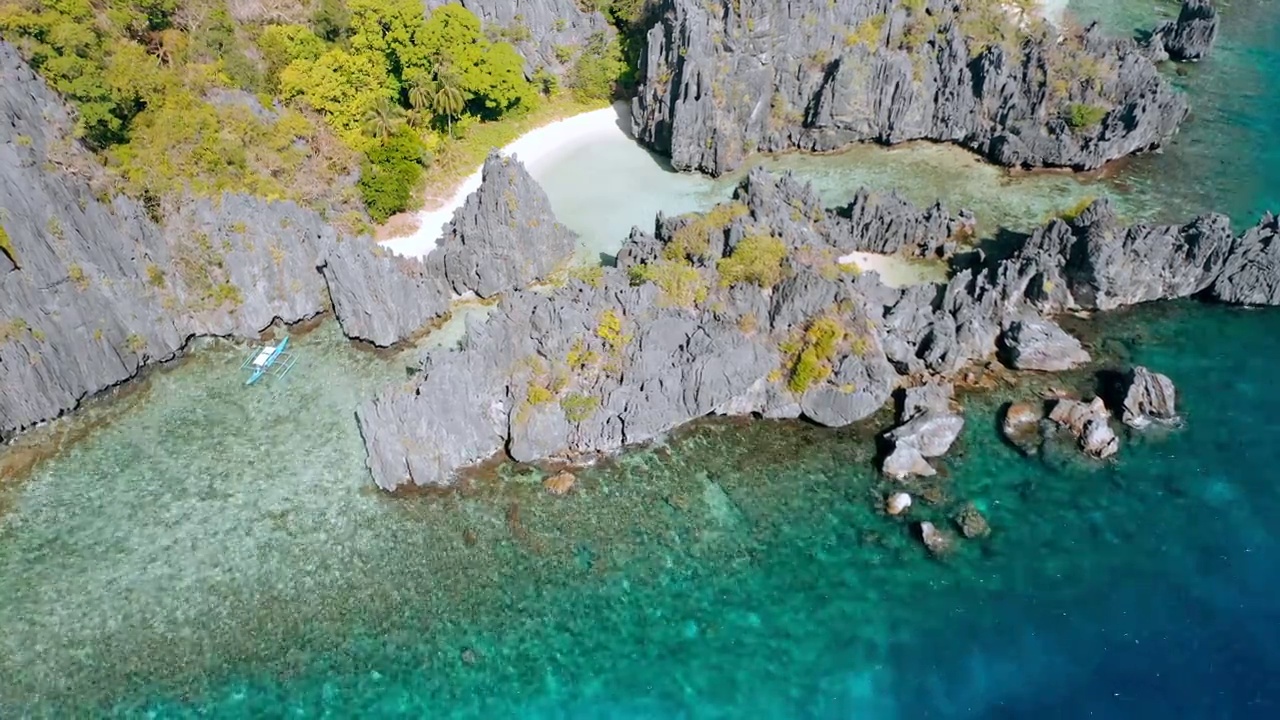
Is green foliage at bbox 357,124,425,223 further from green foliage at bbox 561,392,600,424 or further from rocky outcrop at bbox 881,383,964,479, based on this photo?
rocky outcrop at bbox 881,383,964,479

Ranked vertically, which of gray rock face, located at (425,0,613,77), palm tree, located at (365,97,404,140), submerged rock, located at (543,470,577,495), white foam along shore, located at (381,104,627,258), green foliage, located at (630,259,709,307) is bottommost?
submerged rock, located at (543,470,577,495)

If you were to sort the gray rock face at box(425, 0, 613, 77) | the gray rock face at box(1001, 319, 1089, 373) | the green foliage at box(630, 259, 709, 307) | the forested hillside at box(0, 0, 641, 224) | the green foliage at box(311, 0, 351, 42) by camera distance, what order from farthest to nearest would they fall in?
the gray rock face at box(425, 0, 613, 77) < the green foliage at box(311, 0, 351, 42) < the forested hillside at box(0, 0, 641, 224) < the green foliage at box(630, 259, 709, 307) < the gray rock face at box(1001, 319, 1089, 373)

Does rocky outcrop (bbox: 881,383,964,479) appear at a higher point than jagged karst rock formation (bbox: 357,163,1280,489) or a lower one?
lower

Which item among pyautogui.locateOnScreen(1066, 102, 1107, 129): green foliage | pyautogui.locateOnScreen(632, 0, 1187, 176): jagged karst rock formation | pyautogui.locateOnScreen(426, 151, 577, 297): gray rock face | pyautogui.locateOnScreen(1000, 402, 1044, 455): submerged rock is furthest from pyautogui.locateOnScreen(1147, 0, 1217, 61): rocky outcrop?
pyautogui.locateOnScreen(426, 151, 577, 297): gray rock face

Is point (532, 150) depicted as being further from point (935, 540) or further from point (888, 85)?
point (935, 540)

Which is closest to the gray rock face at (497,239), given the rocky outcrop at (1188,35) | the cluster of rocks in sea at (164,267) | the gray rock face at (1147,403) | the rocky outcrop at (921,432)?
the cluster of rocks in sea at (164,267)
